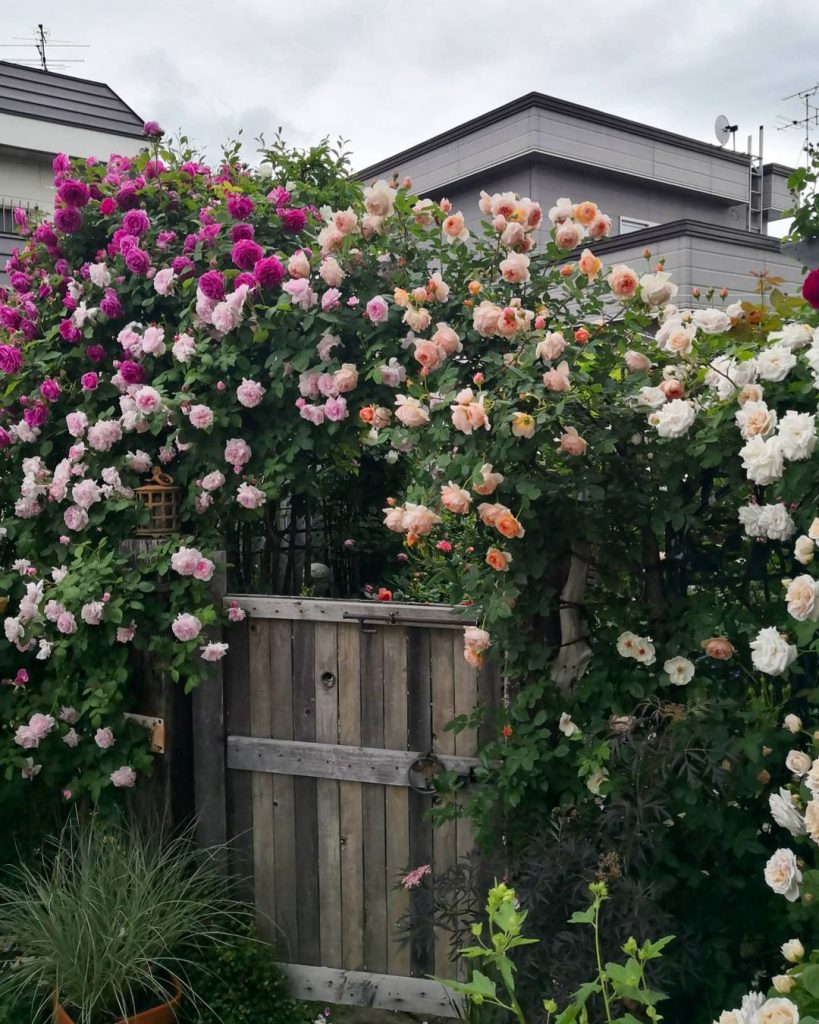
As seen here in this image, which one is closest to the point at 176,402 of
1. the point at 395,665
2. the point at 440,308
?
the point at 440,308

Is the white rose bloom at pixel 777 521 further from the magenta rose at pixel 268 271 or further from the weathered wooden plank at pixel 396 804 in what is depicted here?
the magenta rose at pixel 268 271

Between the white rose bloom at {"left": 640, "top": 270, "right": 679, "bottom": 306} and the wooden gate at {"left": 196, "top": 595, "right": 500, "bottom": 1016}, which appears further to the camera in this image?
the wooden gate at {"left": 196, "top": 595, "right": 500, "bottom": 1016}

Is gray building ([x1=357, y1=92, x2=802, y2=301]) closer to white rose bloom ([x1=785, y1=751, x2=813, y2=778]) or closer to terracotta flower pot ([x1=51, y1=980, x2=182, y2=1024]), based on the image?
white rose bloom ([x1=785, y1=751, x2=813, y2=778])

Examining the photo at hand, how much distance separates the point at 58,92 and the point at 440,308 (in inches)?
308

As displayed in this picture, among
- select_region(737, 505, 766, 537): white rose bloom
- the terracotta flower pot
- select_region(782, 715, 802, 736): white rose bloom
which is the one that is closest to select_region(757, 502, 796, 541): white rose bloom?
select_region(737, 505, 766, 537): white rose bloom

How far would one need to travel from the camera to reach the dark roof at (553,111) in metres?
11.8

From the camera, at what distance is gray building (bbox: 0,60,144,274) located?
861 centimetres

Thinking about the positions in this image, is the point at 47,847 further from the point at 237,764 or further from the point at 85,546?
the point at 85,546

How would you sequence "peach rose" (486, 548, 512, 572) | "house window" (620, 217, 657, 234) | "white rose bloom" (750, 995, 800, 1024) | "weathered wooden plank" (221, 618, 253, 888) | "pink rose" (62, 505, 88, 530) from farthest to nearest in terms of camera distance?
"house window" (620, 217, 657, 234)
"pink rose" (62, 505, 88, 530)
"weathered wooden plank" (221, 618, 253, 888)
"peach rose" (486, 548, 512, 572)
"white rose bloom" (750, 995, 800, 1024)

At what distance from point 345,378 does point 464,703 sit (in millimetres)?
1110

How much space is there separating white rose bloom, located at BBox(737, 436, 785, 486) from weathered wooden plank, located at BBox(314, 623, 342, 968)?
150cm

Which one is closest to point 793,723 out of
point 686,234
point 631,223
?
point 686,234

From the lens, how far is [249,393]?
306 centimetres

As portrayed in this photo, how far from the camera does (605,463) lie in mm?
2537
